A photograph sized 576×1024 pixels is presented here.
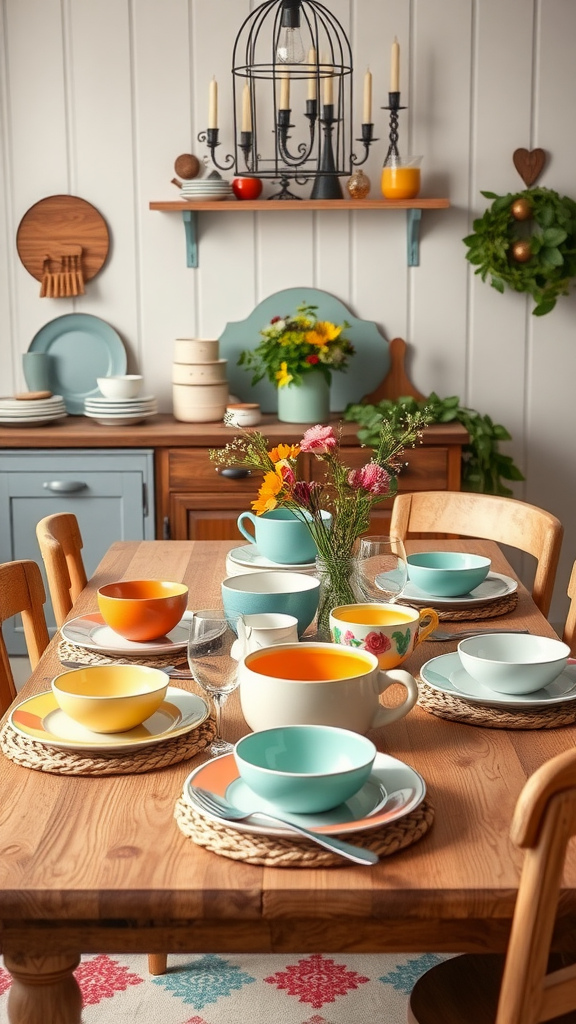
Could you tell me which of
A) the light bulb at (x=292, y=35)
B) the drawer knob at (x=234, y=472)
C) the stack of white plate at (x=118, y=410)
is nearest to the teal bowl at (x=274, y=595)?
the light bulb at (x=292, y=35)

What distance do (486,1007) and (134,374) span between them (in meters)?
2.89

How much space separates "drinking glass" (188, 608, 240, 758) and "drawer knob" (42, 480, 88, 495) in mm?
2204

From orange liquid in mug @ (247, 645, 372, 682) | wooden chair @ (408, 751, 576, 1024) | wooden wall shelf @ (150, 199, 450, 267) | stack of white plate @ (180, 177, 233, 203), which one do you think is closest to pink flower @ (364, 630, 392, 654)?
orange liquid in mug @ (247, 645, 372, 682)

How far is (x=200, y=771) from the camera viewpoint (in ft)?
3.69

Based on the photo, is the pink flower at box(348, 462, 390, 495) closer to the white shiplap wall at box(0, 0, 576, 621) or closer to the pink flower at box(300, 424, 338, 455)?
the pink flower at box(300, 424, 338, 455)

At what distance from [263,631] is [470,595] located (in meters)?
0.58

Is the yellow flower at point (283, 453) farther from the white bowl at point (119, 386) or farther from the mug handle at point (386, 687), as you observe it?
the white bowl at point (119, 386)

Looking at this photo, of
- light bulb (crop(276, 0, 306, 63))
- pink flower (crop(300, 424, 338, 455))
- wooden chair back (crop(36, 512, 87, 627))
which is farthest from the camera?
light bulb (crop(276, 0, 306, 63))

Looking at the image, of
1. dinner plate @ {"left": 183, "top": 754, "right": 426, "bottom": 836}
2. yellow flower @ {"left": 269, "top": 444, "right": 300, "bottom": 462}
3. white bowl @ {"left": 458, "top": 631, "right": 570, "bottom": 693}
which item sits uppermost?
yellow flower @ {"left": 269, "top": 444, "right": 300, "bottom": 462}

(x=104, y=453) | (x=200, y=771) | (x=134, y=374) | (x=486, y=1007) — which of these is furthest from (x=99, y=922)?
(x=134, y=374)

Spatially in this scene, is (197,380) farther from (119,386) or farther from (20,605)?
(20,605)

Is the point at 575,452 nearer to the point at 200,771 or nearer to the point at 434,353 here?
the point at 434,353

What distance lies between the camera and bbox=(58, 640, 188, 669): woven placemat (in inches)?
60.2

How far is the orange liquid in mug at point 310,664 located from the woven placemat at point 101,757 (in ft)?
0.35
